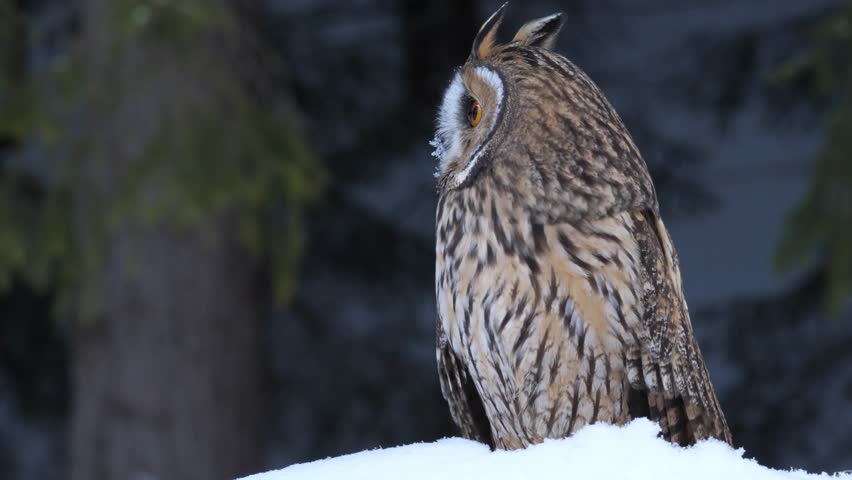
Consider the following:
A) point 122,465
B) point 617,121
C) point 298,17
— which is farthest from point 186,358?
point 617,121

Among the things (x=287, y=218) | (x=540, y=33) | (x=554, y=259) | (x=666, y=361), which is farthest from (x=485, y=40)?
(x=287, y=218)

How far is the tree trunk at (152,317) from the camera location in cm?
403

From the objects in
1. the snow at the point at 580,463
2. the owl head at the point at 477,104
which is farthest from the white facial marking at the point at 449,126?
the snow at the point at 580,463

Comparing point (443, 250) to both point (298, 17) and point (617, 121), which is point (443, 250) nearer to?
point (617, 121)

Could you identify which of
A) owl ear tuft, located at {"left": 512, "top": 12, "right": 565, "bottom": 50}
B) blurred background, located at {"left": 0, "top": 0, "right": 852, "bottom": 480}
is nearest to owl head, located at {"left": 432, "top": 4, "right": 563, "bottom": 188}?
owl ear tuft, located at {"left": 512, "top": 12, "right": 565, "bottom": 50}

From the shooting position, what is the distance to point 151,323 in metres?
4.18

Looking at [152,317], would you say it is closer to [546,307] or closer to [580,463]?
[546,307]

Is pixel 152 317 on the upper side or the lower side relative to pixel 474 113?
upper

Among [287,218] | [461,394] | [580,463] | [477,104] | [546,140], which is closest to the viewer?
[580,463]

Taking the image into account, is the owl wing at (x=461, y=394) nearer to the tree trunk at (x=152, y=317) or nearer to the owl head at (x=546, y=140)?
the owl head at (x=546, y=140)

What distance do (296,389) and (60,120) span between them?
2.13m

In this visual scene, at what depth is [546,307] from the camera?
186 centimetres

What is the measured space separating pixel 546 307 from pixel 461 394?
43cm

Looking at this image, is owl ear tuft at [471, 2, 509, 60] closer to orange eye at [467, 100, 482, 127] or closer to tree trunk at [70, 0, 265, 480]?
orange eye at [467, 100, 482, 127]
